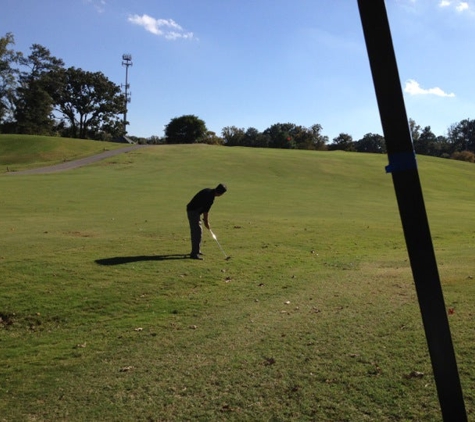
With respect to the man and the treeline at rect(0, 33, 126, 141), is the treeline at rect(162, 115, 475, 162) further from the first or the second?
the man

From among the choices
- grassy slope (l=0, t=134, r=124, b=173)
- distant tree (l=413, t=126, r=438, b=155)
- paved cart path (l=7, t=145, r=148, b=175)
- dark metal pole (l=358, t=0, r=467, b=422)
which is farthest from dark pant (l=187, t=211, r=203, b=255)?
distant tree (l=413, t=126, r=438, b=155)

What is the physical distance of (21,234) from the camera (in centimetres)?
1561

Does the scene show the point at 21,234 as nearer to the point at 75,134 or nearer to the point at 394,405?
the point at 394,405

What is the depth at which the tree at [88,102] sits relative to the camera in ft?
361

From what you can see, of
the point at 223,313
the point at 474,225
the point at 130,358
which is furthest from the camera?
the point at 474,225

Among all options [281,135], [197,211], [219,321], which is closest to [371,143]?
[281,135]

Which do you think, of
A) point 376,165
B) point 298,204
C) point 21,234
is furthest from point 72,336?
point 376,165

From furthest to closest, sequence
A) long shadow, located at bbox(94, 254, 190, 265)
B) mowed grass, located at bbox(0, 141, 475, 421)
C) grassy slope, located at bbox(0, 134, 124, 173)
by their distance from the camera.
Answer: grassy slope, located at bbox(0, 134, 124, 173)
long shadow, located at bbox(94, 254, 190, 265)
mowed grass, located at bbox(0, 141, 475, 421)

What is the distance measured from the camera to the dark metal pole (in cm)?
266

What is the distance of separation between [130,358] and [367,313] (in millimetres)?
3907

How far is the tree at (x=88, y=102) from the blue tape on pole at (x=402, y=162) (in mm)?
115398

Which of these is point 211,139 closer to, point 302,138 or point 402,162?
point 302,138

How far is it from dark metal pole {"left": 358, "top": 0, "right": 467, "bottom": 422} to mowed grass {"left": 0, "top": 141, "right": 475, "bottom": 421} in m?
2.21

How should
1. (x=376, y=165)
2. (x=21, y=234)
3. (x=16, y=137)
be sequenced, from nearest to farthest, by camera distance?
Answer: (x=21, y=234) < (x=376, y=165) < (x=16, y=137)
